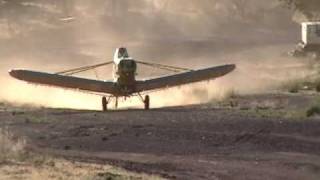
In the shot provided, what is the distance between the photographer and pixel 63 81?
111 feet

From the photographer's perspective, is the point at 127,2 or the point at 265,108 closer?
the point at 265,108

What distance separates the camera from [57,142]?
69.9ft

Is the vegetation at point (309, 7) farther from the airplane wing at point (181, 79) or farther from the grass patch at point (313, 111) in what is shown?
the grass patch at point (313, 111)

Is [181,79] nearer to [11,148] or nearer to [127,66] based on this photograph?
[127,66]

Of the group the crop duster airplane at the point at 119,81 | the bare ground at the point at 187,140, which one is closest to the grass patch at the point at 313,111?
the bare ground at the point at 187,140

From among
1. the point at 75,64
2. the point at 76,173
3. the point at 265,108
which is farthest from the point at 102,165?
the point at 75,64

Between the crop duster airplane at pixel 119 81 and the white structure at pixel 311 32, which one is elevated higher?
the white structure at pixel 311 32

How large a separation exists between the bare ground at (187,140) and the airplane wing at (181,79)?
5139mm

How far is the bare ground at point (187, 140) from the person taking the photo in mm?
18266

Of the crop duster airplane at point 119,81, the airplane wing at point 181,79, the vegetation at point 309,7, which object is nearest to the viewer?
the crop duster airplane at point 119,81

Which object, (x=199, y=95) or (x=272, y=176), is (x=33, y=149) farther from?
A: (x=199, y=95)

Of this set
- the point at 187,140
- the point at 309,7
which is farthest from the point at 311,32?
the point at 187,140

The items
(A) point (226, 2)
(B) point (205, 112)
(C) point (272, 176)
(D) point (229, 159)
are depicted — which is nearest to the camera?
(C) point (272, 176)

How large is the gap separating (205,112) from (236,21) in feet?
199
